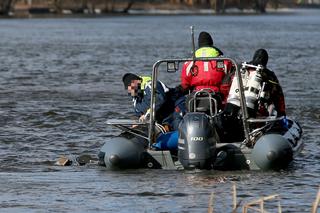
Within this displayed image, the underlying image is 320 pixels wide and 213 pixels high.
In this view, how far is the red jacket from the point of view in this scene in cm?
1678

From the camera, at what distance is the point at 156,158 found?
53.5ft

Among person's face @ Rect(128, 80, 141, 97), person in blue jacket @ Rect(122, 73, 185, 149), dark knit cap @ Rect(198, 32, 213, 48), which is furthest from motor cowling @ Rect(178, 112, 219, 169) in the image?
dark knit cap @ Rect(198, 32, 213, 48)

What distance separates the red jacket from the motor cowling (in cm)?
114

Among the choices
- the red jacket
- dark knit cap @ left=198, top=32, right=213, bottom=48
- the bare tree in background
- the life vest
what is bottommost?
the bare tree in background

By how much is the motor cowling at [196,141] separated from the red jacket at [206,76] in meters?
1.14

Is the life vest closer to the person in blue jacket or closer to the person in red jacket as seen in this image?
the person in red jacket

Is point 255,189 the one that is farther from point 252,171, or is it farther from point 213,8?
point 213,8

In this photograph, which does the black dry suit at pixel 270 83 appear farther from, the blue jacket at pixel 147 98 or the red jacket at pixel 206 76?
the blue jacket at pixel 147 98

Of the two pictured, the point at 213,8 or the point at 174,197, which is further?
the point at 213,8

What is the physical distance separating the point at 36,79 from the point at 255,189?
22.8 metres

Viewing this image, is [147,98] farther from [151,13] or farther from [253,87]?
[151,13]

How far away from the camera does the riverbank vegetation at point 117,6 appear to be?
6206 inches

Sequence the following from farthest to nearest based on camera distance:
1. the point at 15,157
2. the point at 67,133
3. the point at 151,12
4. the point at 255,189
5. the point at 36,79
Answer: the point at 151,12 < the point at 36,79 < the point at 67,133 < the point at 15,157 < the point at 255,189

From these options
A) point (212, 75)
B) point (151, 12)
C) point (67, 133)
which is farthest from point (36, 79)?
point (151, 12)
